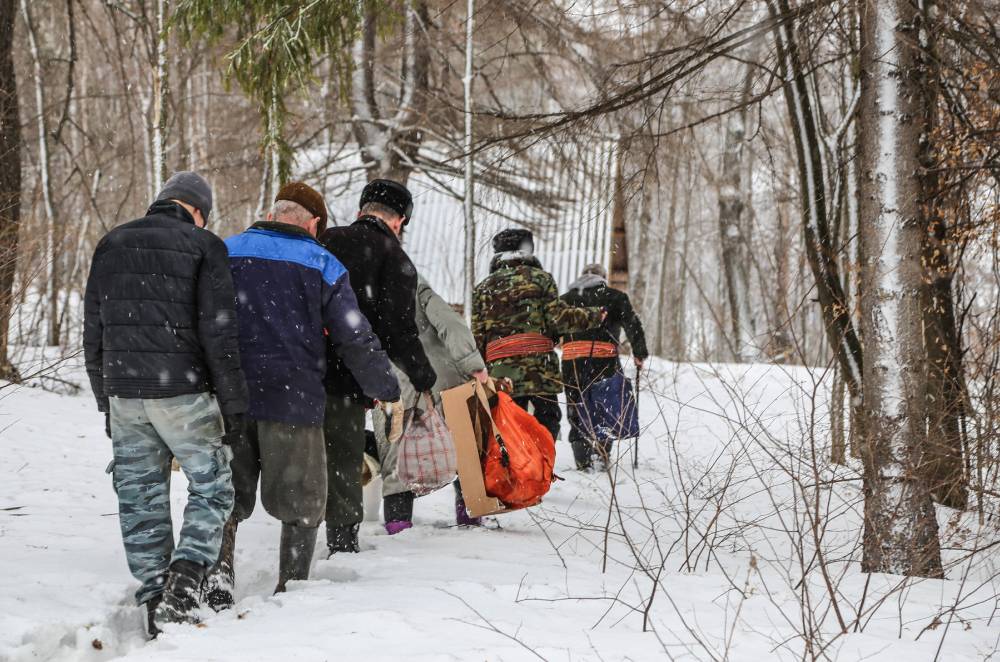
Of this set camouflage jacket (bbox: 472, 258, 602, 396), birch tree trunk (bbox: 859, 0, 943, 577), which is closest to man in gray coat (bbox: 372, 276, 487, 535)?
camouflage jacket (bbox: 472, 258, 602, 396)

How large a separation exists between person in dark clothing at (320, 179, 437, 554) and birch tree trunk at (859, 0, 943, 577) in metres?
2.43

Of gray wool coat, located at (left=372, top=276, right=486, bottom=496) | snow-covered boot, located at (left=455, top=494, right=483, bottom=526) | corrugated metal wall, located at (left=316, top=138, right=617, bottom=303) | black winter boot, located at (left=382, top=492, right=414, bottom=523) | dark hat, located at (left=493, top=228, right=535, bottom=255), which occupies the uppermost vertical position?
corrugated metal wall, located at (left=316, top=138, right=617, bottom=303)

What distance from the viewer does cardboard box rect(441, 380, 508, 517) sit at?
475 centimetres

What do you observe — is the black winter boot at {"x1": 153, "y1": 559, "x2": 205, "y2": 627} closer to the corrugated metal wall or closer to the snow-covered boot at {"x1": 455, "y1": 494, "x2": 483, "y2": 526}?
the snow-covered boot at {"x1": 455, "y1": 494, "x2": 483, "y2": 526}

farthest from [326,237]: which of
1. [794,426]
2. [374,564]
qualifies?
[794,426]

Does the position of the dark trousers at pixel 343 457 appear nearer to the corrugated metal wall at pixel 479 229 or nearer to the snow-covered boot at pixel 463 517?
the snow-covered boot at pixel 463 517

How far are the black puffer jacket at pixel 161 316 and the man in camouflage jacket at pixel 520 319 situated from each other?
273 centimetres

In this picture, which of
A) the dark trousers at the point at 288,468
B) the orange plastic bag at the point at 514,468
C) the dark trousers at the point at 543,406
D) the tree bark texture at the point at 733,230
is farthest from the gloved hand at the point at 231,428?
the tree bark texture at the point at 733,230

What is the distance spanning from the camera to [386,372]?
12.5ft

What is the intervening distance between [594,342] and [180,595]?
16.0 ft

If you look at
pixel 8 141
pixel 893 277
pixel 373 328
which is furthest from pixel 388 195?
pixel 8 141

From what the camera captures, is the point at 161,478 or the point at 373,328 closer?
the point at 161,478

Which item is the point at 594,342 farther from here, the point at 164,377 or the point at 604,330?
the point at 164,377

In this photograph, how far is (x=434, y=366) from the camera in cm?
504
